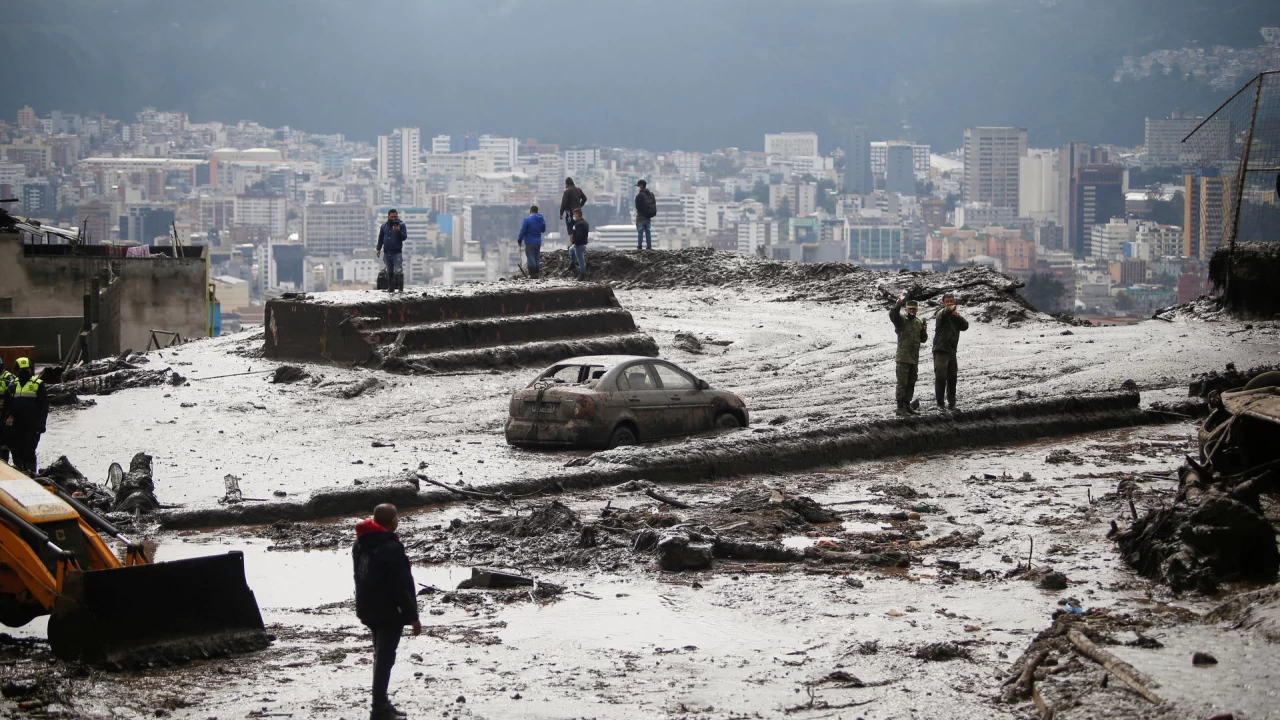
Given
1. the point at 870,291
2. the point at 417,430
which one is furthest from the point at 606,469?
the point at 870,291

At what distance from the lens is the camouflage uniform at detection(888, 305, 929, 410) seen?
Answer: 20.4 m

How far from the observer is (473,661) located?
396 inches

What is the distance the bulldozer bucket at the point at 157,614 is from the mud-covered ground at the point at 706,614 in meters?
0.21

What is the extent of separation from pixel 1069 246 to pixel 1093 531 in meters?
186

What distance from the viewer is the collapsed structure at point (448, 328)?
27.0 m

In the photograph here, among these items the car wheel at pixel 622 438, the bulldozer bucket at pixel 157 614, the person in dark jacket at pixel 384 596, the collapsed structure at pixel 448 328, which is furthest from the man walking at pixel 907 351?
the person in dark jacket at pixel 384 596

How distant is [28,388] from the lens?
16484 millimetres

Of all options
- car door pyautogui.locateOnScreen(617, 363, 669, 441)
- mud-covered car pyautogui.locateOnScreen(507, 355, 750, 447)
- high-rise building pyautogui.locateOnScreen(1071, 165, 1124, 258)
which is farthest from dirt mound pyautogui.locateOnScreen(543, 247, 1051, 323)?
high-rise building pyautogui.locateOnScreen(1071, 165, 1124, 258)

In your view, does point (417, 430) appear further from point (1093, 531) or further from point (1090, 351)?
point (1090, 351)

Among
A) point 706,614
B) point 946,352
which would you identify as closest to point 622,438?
point 946,352

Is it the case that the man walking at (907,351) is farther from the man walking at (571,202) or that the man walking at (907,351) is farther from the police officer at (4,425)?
the man walking at (571,202)

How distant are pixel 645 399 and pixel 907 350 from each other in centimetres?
377

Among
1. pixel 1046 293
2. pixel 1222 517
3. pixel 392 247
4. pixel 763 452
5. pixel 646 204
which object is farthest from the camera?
pixel 1046 293

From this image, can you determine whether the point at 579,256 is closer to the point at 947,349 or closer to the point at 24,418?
the point at 947,349
